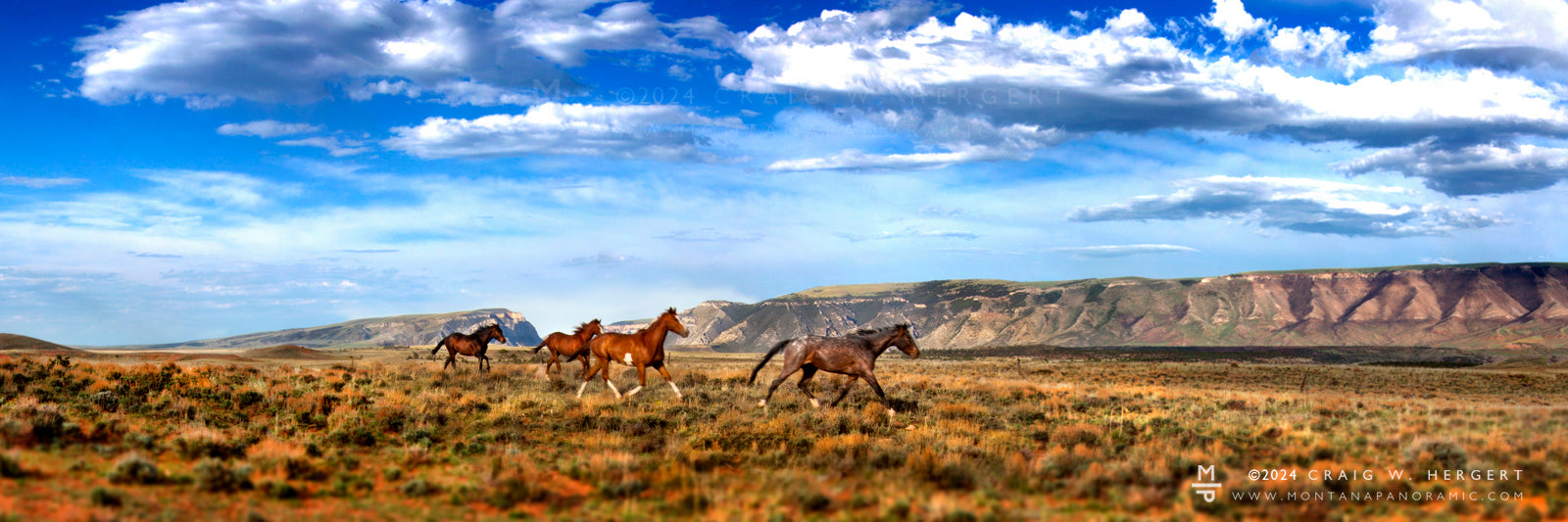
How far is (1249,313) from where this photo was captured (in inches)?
6875

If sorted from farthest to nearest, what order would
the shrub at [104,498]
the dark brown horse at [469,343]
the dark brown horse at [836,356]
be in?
the dark brown horse at [469,343] → the dark brown horse at [836,356] → the shrub at [104,498]

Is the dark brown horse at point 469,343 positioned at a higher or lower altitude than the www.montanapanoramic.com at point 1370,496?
higher

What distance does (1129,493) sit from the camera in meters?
9.40

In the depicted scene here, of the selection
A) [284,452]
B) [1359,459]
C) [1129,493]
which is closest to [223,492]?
[284,452]

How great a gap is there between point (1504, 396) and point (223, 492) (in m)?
39.5

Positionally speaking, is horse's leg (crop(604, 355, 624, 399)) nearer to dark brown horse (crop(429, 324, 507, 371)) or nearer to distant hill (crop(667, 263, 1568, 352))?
dark brown horse (crop(429, 324, 507, 371))

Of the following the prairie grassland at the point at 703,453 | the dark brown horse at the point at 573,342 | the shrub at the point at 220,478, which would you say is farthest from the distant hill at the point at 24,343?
the shrub at the point at 220,478

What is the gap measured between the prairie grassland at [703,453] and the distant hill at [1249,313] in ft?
457

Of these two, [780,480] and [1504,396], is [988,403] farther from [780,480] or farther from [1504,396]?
[1504,396]

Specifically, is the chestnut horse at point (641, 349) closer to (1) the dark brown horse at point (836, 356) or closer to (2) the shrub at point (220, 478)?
(1) the dark brown horse at point (836, 356)

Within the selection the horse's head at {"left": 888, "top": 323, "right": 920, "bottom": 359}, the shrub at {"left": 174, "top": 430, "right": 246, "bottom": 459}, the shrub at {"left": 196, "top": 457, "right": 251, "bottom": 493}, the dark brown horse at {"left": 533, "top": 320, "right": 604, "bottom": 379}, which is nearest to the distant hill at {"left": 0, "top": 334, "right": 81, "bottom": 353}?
the dark brown horse at {"left": 533, "top": 320, "right": 604, "bottom": 379}

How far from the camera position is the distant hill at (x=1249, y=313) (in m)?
154

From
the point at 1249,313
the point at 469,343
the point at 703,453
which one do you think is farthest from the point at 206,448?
the point at 1249,313

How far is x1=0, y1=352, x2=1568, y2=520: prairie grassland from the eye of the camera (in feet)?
29.2
